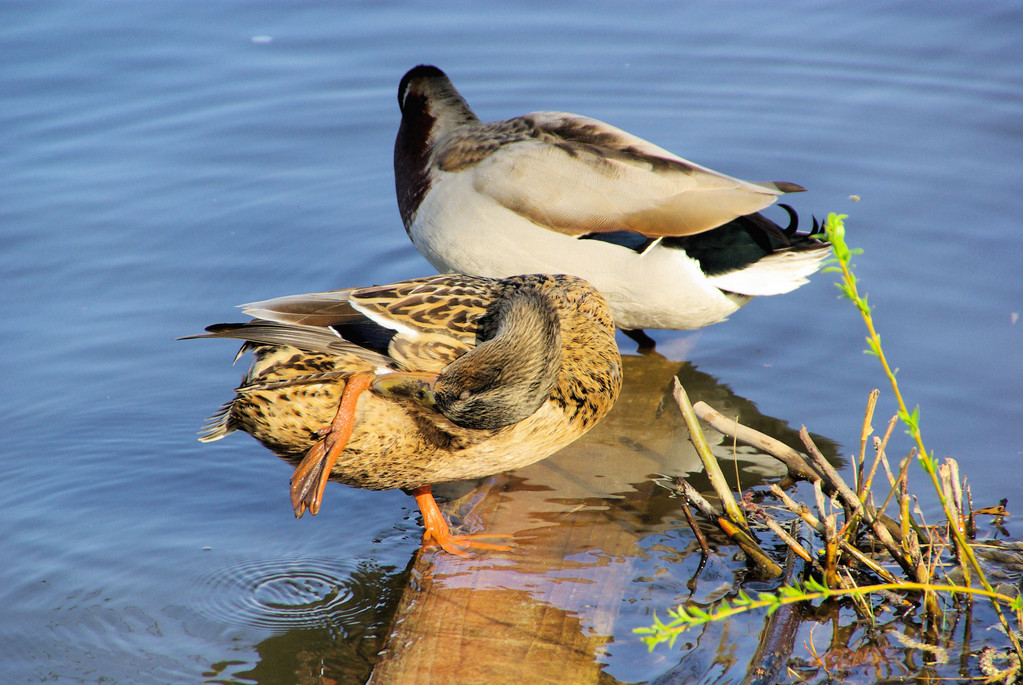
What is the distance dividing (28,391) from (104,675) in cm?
203

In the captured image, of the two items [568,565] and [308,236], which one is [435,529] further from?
[308,236]

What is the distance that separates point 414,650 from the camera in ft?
9.38

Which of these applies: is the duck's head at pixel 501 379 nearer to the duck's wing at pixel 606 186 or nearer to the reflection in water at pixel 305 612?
the reflection in water at pixel 305 612

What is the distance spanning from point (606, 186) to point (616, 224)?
0.20m

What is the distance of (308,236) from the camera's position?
598cm

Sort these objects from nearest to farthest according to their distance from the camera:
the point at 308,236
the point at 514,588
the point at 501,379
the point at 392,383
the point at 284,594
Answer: the point at 501,379 < the point at 392,383 < the point at 514,588 < the point at 284,594 < the point at 308,236

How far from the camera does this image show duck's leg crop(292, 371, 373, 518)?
116 inches

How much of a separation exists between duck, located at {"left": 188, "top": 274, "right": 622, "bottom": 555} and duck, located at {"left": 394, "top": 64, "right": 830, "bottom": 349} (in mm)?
1185

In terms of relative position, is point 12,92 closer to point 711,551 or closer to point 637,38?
point 637,38

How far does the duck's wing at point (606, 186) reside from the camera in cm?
447

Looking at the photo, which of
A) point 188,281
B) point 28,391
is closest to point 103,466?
point 28,391

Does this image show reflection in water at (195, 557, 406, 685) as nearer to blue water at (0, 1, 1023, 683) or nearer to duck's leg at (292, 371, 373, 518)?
blue water at (0, 1, 1023, 683)

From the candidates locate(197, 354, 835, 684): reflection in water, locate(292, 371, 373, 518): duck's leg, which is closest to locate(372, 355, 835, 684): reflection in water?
locate(197, 354, 835, 684): reflection in water

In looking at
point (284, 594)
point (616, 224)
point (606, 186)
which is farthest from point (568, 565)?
point (606, 186)
